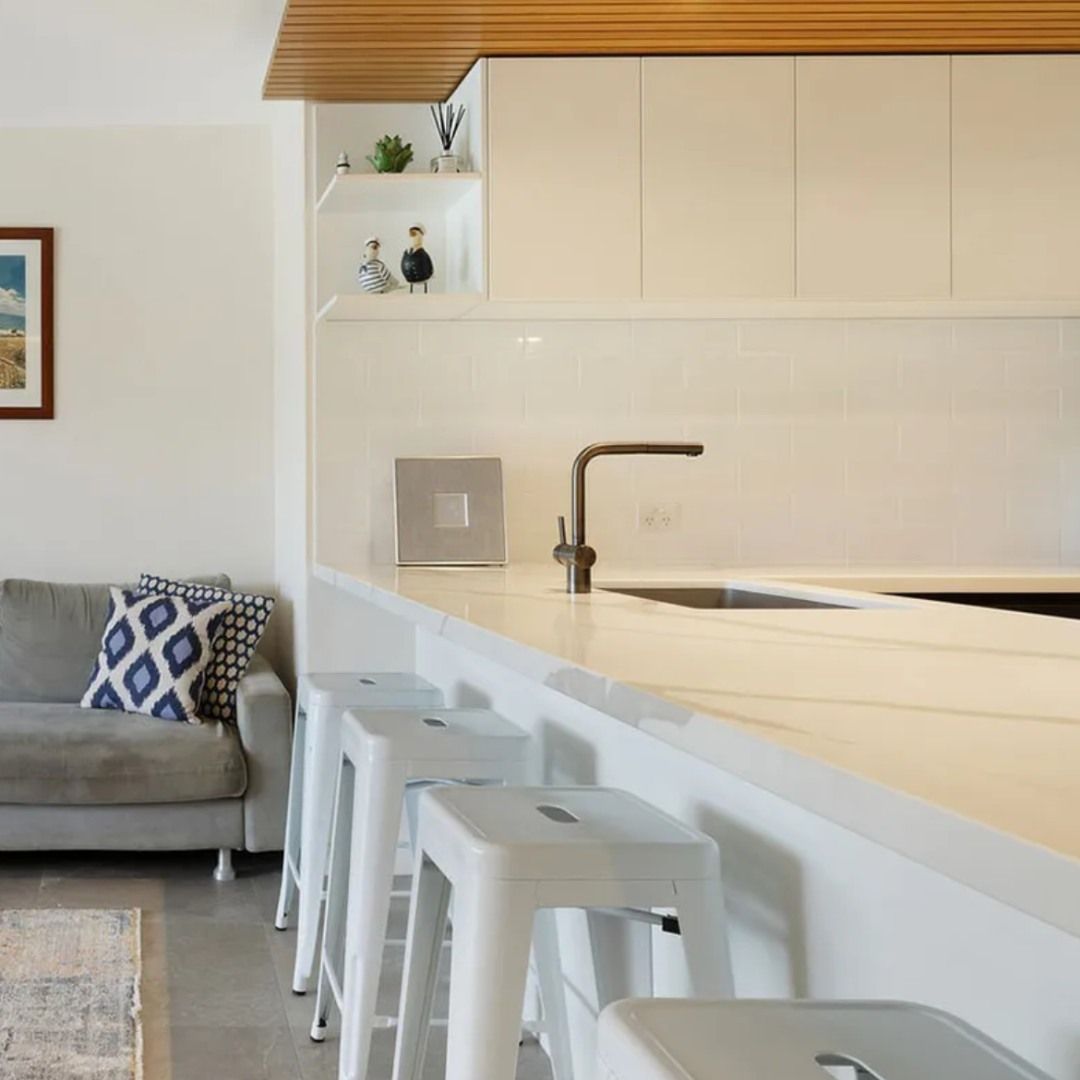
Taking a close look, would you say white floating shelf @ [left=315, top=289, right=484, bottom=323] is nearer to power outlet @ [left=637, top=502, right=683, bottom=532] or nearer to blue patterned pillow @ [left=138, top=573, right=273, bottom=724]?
power outlet @ [left=637, top=502, right=683, bottom=532]

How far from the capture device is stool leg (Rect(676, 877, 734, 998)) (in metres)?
1.81

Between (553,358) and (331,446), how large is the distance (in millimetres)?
677

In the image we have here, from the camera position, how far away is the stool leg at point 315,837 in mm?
3457

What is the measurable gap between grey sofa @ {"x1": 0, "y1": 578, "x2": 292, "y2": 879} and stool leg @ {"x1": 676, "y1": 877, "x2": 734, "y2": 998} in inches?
116

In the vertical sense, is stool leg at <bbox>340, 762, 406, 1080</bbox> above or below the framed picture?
below

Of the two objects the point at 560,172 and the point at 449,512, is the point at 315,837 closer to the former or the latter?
the point at 449,512

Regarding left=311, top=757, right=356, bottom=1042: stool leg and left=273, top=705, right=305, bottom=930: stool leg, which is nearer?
left=311, top=757, right=356, bottom=1042: stool leg

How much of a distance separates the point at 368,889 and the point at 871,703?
1.54 m

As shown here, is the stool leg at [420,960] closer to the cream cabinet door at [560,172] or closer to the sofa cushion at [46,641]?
the cream cabinet door at [560,172]

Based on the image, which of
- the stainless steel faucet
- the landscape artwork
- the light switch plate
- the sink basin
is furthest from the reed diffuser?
the landscape artwork

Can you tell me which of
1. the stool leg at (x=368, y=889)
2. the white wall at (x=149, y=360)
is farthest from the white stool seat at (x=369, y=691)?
the white wall at (x=149, y=360)

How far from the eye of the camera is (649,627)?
199cm

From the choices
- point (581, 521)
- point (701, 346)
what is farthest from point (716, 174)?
point (581, 521)

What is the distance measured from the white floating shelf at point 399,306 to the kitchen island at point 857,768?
4.76ft
